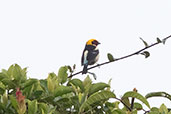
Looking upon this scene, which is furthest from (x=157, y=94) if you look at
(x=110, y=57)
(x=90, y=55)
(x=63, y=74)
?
(x=90, y=55)

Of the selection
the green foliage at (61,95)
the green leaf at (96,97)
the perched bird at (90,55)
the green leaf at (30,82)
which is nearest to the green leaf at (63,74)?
the green foliage at (61,95)

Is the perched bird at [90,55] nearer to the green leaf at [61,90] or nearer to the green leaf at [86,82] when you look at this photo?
the green leaf at [86,82]

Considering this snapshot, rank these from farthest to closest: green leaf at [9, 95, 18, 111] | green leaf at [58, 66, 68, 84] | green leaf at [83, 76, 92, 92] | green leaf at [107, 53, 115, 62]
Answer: green leaf at [107, 53, 115, 62] < green leaf at [58, 66, 68, 84] < green leaf at [83, 76, 92, 92] < green leaf at [9, 95, 18, 111]

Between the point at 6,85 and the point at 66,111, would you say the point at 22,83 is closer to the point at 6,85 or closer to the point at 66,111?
the point at 6,85

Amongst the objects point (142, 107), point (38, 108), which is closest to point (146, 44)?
point (142, 107)

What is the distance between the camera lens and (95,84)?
3.85 meters

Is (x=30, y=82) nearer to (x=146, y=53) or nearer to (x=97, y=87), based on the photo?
(x=97, y=87)

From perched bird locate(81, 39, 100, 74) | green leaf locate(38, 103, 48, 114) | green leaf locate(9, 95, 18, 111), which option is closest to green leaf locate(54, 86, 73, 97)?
green leaf locate(38, 103, 48, 114)

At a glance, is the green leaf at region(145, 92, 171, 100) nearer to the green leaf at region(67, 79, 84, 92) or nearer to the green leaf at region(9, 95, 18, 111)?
the green leaf at region(67, 79, 84, 92)

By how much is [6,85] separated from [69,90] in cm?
72

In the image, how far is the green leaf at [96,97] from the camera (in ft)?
11.8

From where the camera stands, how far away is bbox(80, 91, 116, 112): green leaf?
360cm

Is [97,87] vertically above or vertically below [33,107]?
above

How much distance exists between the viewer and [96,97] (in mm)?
3637
